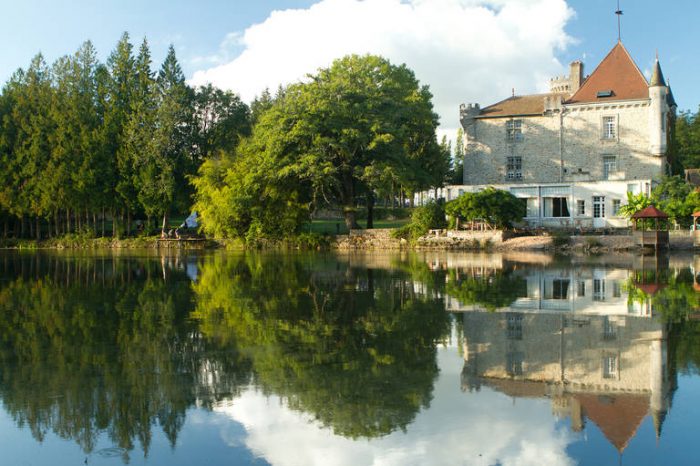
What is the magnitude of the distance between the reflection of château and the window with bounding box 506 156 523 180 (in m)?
37.4

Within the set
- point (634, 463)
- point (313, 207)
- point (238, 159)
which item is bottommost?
point (634, 463)

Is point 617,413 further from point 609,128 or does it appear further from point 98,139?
point 98,139

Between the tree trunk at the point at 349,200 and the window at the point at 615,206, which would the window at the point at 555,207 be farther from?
the tree trunk at the point at 349,200

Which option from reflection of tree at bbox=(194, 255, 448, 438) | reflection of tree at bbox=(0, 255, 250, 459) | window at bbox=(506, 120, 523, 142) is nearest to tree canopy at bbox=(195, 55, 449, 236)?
window at bbox=(506, 120, 523, 142)

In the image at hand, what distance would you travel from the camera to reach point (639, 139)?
156ft

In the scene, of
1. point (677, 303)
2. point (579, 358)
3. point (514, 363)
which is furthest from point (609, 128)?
point (514, 363)

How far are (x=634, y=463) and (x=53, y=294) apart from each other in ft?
53.2

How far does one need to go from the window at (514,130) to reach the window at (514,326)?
1601 inches

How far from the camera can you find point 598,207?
4547 cm

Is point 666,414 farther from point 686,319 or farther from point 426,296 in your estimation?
point 426,296

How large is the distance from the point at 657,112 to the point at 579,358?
43216 millimetres

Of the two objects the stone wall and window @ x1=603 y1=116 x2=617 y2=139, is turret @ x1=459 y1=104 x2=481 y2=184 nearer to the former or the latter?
the stone wall

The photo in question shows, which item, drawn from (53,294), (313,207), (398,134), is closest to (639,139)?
(398,134)

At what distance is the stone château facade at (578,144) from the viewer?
45.9 m
